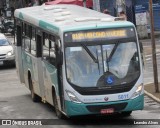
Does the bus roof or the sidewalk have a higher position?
the bus roof

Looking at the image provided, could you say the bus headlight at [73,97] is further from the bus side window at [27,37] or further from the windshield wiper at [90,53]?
the bus side window at [27,37]

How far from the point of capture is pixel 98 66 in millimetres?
15289

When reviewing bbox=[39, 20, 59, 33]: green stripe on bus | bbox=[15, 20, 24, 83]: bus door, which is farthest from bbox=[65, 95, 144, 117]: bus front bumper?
bbox=[15, 20, 24, 83]: bus door

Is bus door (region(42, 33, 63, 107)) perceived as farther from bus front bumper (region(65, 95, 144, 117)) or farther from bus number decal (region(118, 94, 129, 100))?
bus number decal (region(118, 94, 129, 100))

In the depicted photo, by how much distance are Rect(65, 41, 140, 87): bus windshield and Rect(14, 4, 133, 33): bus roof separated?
0.54 metres

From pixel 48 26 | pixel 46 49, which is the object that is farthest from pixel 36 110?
pixel 48 26

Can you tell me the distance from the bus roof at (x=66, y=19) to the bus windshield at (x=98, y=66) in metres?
0.54

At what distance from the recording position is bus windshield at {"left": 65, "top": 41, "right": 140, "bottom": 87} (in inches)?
599

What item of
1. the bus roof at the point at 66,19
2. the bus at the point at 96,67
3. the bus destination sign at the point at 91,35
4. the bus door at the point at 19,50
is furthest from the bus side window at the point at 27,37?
the bus destination sign at the point at 91,35

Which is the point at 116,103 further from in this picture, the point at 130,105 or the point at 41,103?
the point at 41,103

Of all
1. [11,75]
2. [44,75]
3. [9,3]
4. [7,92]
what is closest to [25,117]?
[44,75]

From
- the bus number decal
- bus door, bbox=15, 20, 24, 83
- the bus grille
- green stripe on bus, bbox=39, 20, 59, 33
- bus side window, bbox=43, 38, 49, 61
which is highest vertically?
green stripe on bus, bbox=39, 20, 59, 33

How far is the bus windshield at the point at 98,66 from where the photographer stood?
50.0ft

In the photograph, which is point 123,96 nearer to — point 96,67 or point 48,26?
point 96,67
